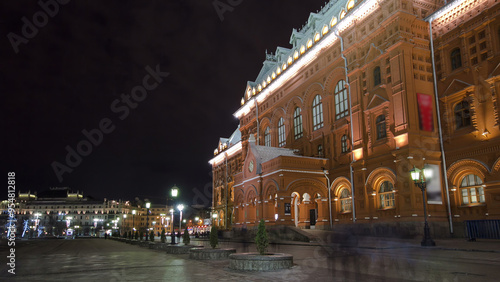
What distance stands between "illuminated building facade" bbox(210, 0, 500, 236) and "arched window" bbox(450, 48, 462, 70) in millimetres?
73

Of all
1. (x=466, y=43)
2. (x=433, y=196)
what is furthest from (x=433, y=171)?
(x=466, y=43)

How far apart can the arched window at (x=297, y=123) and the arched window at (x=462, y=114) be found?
17.6 meters

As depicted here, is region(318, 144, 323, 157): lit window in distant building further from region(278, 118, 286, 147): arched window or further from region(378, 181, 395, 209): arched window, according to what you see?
region(378, 181, 395, 209): arched window

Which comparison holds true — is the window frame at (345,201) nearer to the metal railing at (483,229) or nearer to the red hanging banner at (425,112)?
the red hanging banner at (425,112)

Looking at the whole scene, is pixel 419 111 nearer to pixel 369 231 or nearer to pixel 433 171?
pixel 433 171

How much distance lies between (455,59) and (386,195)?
11.2m

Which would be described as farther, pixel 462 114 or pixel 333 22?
pixel 333 22

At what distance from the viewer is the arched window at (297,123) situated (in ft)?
142

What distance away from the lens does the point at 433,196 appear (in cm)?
2678

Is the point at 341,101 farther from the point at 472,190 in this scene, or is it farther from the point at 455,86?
the point at 472,190

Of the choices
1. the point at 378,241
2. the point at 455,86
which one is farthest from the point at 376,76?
the point at 378,241

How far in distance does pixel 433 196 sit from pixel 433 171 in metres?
1.85

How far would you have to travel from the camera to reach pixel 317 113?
40.3m

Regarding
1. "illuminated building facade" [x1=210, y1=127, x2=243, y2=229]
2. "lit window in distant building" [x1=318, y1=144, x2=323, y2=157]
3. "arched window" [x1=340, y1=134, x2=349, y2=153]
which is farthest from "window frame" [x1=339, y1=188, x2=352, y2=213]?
"illuminated building facade" [x1=210, y1=127, x2=243, y2=229]
